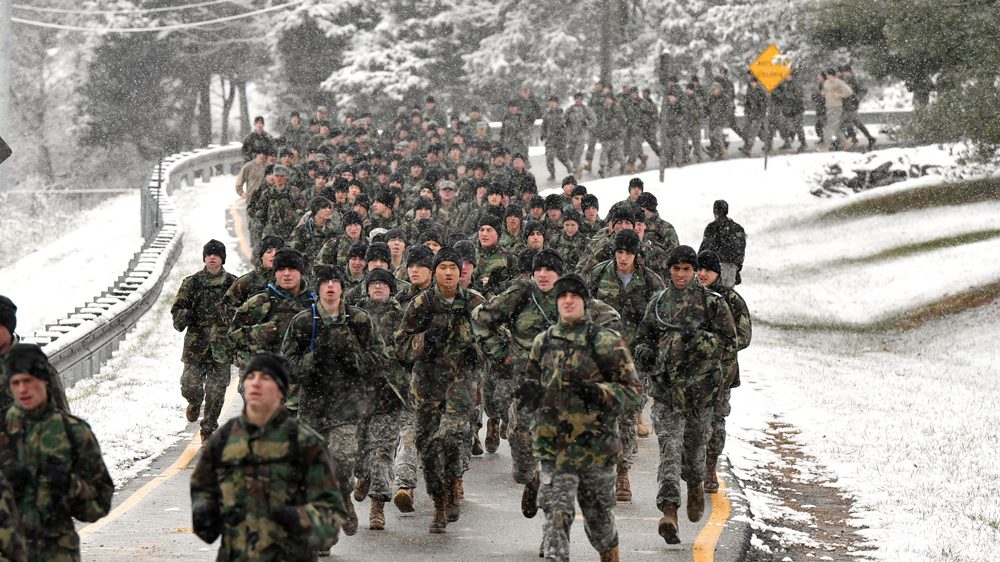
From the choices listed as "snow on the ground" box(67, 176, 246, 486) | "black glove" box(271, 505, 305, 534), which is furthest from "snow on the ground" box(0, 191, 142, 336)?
"black glove" box(271, 505, 305, 534)

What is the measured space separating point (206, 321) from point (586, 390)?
254 inches

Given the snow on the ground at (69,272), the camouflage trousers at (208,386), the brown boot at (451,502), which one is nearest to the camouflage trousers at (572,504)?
the brown boot at (451,502)

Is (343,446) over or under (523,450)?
over

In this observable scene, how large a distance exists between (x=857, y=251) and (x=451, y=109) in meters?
23.1

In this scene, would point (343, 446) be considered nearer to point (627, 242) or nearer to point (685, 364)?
point (685, 364)

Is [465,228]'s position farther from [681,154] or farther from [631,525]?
[681,154]

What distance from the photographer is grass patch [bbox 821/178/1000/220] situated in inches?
1409

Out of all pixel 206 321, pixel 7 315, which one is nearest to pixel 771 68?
pixel 206 321

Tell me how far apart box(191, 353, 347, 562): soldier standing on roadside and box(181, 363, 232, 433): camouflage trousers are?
25.0ft

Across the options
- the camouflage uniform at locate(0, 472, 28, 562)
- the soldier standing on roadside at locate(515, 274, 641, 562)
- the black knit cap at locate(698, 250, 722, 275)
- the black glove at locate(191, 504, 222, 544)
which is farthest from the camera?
the black knit cap at locate(698, 250, 722, 275)

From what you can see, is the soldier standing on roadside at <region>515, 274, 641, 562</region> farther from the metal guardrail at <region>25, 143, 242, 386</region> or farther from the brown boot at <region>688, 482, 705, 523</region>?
the metal guardrail at <region>25, 143, 242, 386</region>

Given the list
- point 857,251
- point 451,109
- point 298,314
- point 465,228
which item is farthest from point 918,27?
point 451,109

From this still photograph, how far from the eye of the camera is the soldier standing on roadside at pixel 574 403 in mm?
8719

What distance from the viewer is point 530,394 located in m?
8.55
